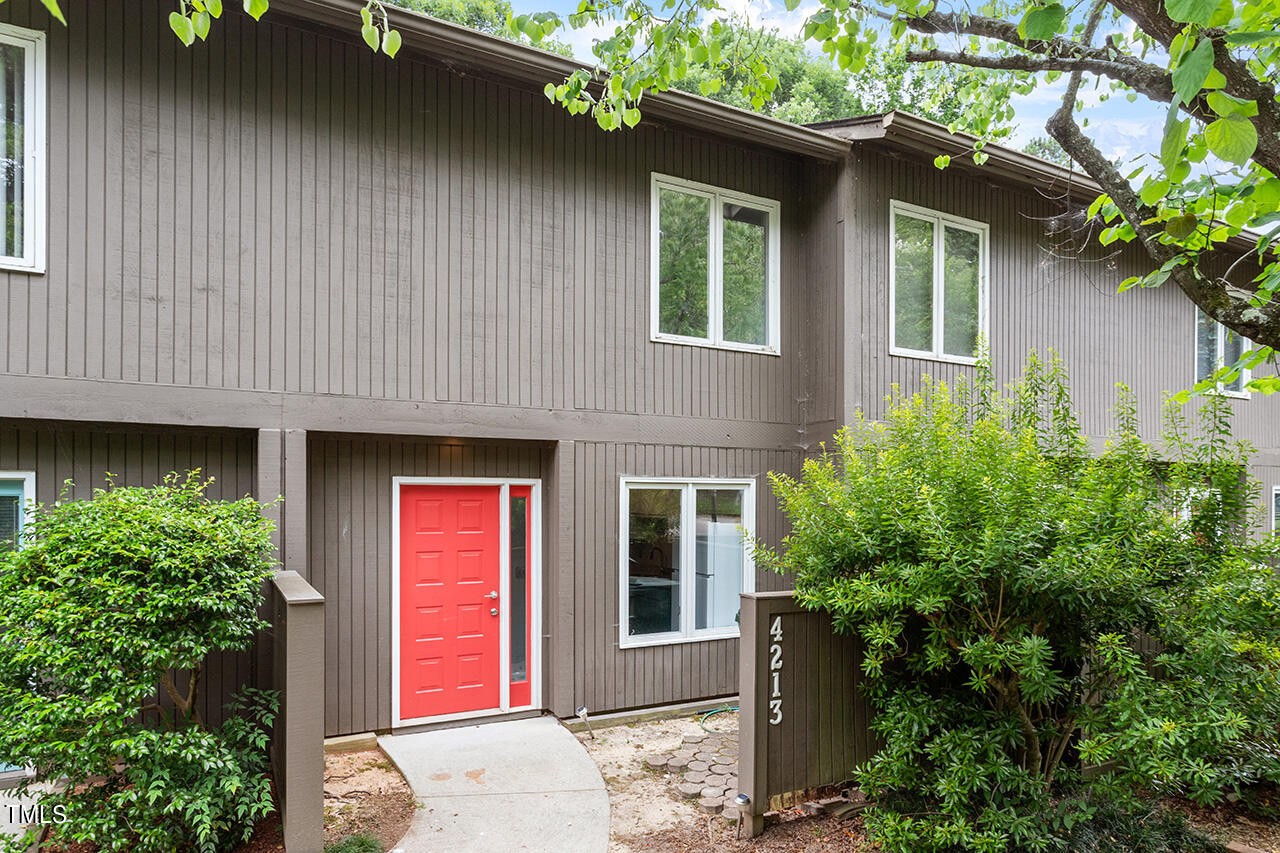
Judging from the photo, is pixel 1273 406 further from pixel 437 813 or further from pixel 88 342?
pixel 88 342

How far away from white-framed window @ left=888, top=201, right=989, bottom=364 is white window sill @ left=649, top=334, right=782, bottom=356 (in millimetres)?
1205

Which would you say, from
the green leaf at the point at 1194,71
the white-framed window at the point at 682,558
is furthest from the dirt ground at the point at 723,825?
the green leaf at the point at 1194,71

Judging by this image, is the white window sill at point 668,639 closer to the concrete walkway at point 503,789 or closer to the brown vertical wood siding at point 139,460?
the concrete walkway at point 503,789

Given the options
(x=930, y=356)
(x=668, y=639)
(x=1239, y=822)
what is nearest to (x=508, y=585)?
(x=668, y=639)

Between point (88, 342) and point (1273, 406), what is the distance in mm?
13507

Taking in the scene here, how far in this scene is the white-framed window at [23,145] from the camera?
15.9 feet

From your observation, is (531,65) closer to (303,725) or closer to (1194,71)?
(1194,71)

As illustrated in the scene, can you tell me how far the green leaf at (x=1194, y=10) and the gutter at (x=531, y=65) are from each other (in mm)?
4247

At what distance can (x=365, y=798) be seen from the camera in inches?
193

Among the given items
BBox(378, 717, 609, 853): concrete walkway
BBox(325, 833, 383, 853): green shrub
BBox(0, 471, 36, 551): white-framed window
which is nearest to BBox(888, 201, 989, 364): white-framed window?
BBox(378, 717, 609, 853): concrete walkway

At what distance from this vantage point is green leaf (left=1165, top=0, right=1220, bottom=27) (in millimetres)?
2381

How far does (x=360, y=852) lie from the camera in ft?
13.7

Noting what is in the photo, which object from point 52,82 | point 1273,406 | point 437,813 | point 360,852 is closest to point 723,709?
point 437,813

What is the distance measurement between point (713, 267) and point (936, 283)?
2346 millimetres
